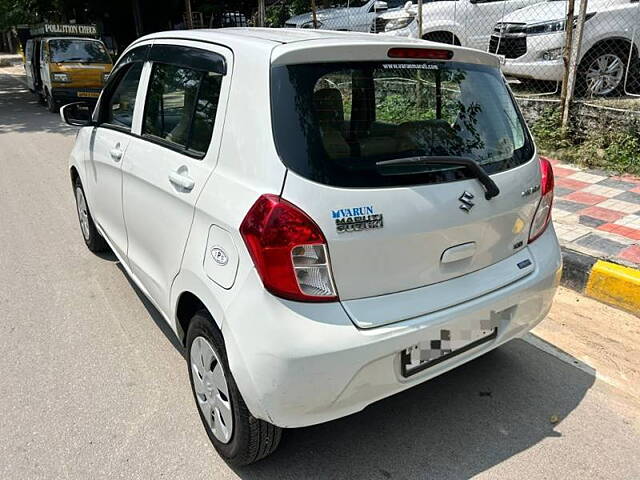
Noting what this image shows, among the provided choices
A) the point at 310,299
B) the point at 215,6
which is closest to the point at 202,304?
the point at 310,299

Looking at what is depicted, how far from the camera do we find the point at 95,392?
2941 mm

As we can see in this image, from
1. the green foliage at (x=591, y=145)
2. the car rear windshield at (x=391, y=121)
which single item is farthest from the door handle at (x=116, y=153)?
the green foliage at (x=591, y=145)

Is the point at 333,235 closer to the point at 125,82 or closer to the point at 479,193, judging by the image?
the point at 479,193

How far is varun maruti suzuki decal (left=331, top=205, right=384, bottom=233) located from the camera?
2.00 meters

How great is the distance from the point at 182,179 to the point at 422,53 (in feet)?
3.98

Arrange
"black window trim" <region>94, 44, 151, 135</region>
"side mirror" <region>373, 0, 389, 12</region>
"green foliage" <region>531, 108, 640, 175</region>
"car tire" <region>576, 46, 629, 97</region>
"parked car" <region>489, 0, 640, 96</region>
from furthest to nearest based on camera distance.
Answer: "side mirror" <region>373, 0, 389, 12</region> < "car tire" <region>576, 46, 629, 97</region> < "parked car" <region>489, 0, 640, 96</region> < "green foliage" <region>531, 108, 640, 175</region> < "black window trim" <region>94, 44, 151, 135</region>

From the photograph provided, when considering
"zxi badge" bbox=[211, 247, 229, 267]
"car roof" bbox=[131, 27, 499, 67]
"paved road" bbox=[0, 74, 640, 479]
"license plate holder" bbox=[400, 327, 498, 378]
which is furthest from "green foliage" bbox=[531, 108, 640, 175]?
"zxi badge" bbox=[211, 247, 229, 267]

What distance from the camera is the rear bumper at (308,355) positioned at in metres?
1.96

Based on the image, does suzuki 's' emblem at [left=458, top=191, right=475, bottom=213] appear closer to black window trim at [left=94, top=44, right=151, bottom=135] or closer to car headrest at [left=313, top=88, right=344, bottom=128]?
car headrest at [left=313, top=88, right=344, bottom=128]

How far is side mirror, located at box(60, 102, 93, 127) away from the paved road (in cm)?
137

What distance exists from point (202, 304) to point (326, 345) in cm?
73

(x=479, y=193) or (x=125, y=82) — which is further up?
(x=125, y=82)

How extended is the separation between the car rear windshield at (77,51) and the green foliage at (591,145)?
1183 centimetres

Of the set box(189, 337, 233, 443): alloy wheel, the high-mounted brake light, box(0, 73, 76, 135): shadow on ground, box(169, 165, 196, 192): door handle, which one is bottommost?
box(0, 73, 76, 135): shadow on ground
